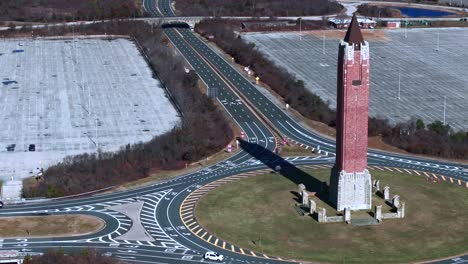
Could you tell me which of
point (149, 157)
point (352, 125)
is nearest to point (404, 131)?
point (352, 125)

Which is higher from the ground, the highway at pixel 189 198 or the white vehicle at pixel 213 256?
the highway at pixel 189 198

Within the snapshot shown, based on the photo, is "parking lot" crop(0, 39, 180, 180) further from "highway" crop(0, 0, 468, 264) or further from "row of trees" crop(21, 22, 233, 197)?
"highway" crop(0, 0, 468, 264)

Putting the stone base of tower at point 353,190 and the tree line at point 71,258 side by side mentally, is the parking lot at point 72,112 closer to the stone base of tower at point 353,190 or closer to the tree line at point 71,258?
the tree line at point 71,258

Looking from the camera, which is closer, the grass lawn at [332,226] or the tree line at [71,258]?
the tree line at [71,258]

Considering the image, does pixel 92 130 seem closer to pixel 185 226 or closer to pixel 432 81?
pixel 185 226

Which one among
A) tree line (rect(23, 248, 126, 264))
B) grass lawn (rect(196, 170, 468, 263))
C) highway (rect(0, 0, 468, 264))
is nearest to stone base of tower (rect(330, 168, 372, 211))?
grass lawn (rect(196, 170, 468, 263))

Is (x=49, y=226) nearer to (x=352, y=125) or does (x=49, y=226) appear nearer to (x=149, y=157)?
(x=149, y=157)

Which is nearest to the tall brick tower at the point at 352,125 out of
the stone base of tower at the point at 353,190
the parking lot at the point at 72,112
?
the stone base of tower at the point at 353,190

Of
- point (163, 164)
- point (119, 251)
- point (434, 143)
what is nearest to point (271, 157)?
point (163, 164)

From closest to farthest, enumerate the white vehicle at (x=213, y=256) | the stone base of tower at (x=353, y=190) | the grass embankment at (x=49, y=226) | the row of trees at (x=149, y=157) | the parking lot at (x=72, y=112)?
the white vehicle at (x=213, y=256) < the grass embankment at (x=49, y=226) < the stone base of tower at (x=353, y=190) < the row of trees at (x=149, y=157) < the parking lot at (x=72, y=112)
